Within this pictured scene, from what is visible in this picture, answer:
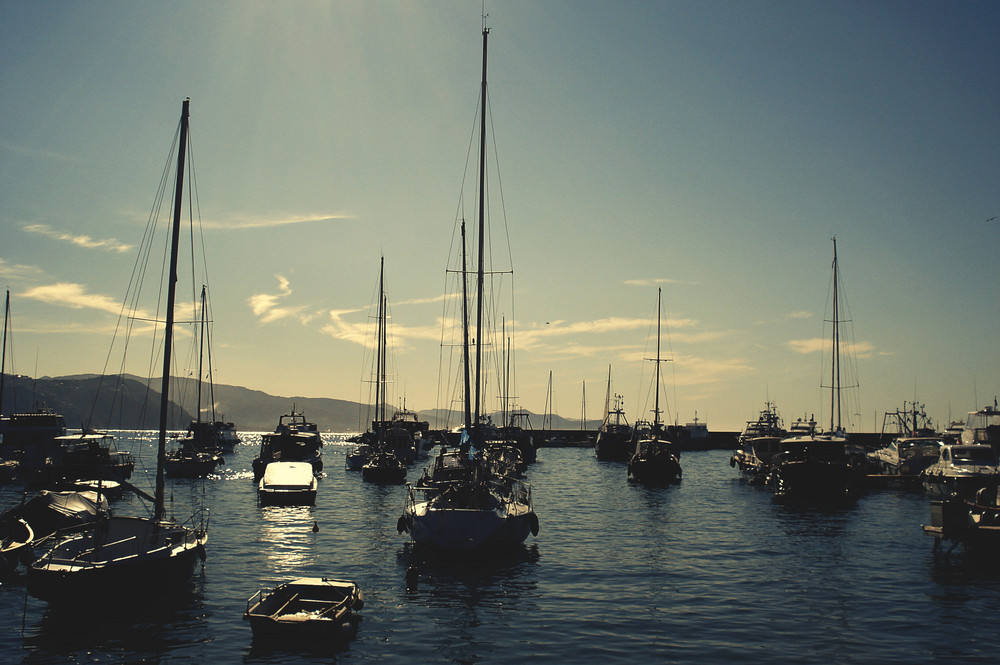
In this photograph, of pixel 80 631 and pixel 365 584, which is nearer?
pixel 80 631

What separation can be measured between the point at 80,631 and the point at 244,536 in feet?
59.9

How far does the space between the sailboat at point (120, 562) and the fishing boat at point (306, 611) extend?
396 cm

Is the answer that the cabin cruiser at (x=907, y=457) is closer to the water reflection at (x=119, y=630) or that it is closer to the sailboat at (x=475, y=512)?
the sailboat at (x=475, y=512)

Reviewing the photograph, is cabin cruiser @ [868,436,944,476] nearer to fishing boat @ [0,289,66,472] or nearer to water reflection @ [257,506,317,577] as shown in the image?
water reflection @ [257,506,317,577]

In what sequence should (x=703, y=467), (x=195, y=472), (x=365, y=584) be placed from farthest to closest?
(x=703, y=467) → (x=195, y=472) → (x=365, y=584)

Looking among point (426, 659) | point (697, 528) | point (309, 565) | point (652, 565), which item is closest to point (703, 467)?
point (697, 528)

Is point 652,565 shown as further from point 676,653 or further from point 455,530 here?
point 676,653

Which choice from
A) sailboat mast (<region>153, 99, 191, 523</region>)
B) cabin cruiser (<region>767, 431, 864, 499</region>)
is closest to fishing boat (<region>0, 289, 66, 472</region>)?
sailboat mast (<region>153, 99, 191, 523</region>)

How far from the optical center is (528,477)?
86.6 m

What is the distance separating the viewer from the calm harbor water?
21.3 m

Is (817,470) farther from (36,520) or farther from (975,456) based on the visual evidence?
(36,520)

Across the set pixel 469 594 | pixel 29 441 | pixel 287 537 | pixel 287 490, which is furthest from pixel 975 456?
pixel 29 441

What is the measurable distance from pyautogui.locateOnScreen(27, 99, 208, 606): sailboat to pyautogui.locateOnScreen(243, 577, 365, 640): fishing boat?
3.96 meters

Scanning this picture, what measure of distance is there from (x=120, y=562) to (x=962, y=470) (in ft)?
189
